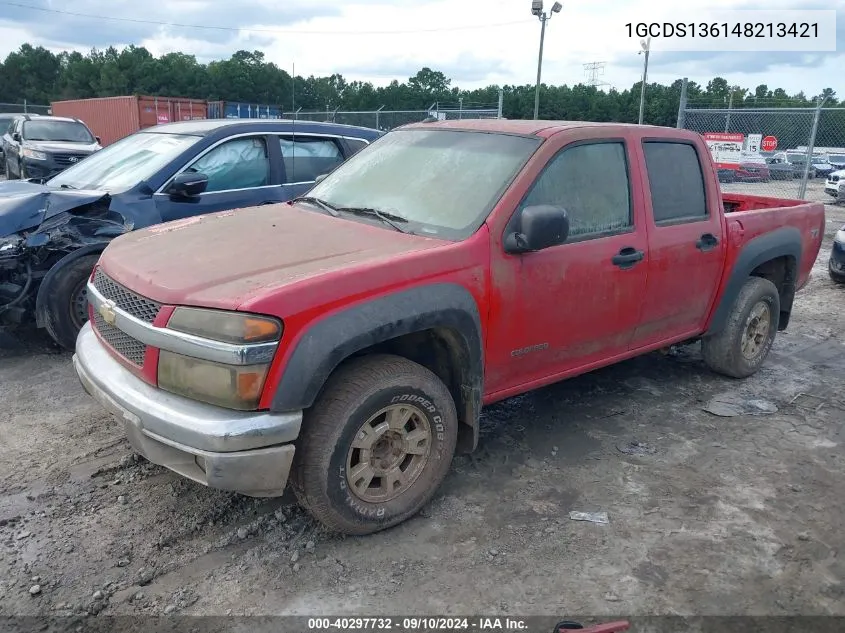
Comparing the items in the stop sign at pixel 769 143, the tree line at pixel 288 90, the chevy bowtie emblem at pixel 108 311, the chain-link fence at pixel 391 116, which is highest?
the tree line at pixel 288 90

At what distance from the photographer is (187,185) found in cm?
551

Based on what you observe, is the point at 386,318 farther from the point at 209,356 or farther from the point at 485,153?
the point at 485,153

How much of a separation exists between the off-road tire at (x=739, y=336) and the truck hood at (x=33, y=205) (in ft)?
15.8

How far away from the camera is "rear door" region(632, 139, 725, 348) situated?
427 centimetres

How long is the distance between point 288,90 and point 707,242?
17.9 meters

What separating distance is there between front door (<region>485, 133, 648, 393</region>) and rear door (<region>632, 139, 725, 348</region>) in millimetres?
150

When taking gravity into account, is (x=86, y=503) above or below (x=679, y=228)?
below

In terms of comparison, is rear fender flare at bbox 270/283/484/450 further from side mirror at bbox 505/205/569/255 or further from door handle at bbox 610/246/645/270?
door handle at bbox 610/246/645/270

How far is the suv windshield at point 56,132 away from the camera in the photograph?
16.4 m

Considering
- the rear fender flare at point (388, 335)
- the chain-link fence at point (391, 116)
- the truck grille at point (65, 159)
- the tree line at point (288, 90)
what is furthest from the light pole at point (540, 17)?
the rear fender flare at point (388, 335)

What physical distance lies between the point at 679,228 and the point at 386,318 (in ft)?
7.69

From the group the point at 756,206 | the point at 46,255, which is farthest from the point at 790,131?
the point at 46,255

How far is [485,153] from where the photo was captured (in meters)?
3.83

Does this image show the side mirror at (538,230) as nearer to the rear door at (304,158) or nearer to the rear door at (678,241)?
the rear door at (678,241)
